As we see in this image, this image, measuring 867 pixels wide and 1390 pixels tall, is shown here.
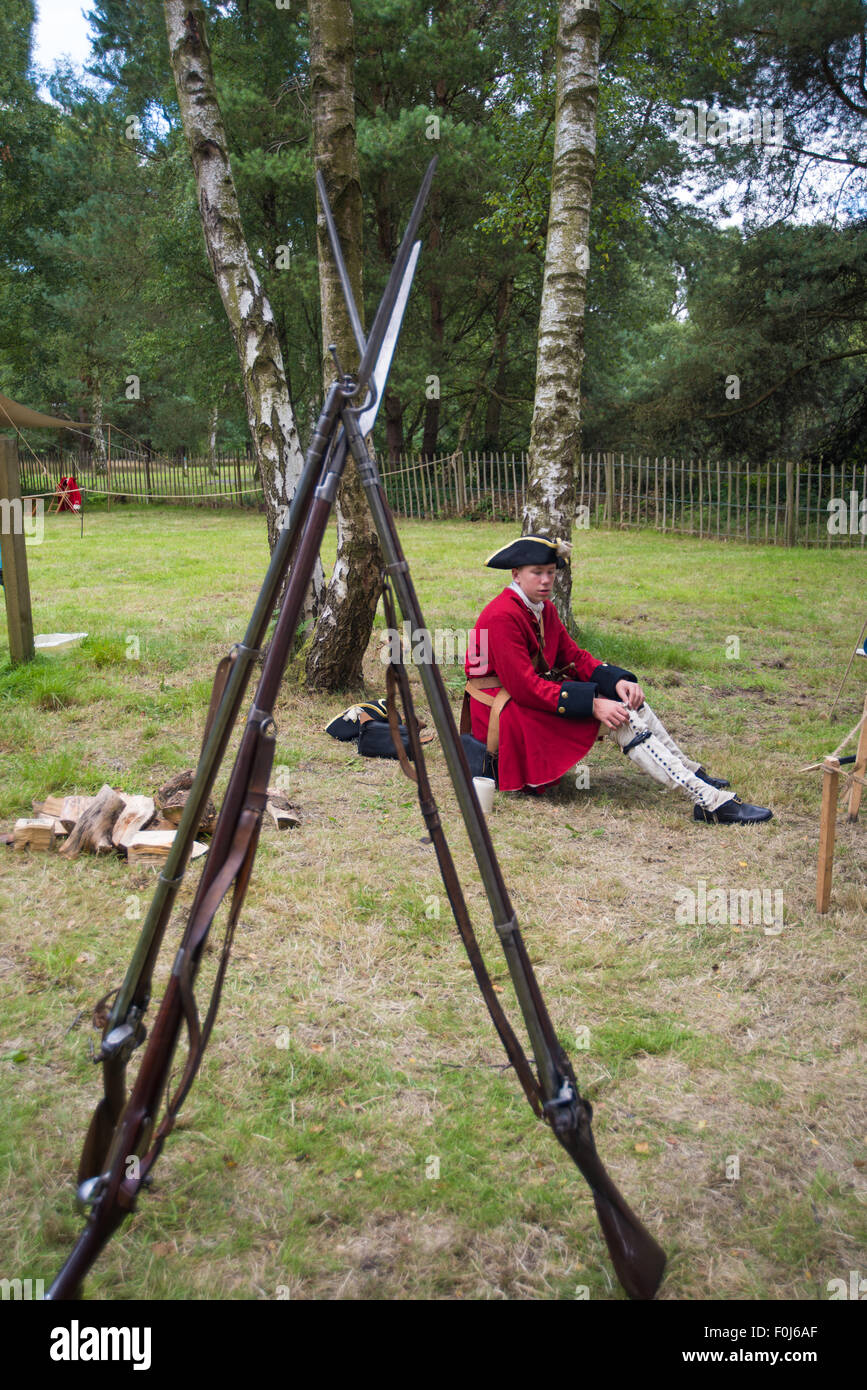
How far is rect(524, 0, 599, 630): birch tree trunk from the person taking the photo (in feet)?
21.3

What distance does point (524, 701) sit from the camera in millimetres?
4688

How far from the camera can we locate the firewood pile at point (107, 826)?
4137 mm

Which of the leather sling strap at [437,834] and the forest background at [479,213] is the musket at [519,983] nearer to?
the leather sling strap at [437,834]

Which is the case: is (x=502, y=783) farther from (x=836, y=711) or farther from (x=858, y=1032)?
(x=836, y=711)

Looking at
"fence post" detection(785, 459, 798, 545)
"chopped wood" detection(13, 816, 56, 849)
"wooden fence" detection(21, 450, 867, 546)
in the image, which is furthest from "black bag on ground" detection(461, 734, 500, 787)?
"fence post" detection(785, 459, 798, 545)

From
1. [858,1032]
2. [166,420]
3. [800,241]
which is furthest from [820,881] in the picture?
[166,420]

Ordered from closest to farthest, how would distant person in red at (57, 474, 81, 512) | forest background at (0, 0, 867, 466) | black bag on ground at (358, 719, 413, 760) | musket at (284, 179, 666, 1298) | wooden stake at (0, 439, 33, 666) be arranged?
1. musket at (284, 179, 666, 1298)
2. black bag on ground at (358, 719, 413, 760)
3. wooden stake at (0, 439, 33, 666)
4. forest background at (0, 0, 867, 466)
5. distant person in red at (57, 474, 81, 512)

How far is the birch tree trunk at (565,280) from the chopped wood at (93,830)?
3.69 metres

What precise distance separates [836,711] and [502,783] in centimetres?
285

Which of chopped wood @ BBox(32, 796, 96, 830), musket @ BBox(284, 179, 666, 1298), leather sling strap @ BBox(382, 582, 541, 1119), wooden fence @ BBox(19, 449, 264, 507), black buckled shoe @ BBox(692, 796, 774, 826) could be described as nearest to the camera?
musket @ BBox(284, 179, 666, 1298)

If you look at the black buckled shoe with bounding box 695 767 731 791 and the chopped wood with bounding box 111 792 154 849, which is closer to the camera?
the chopped wood with bounding box 111 792 154 849

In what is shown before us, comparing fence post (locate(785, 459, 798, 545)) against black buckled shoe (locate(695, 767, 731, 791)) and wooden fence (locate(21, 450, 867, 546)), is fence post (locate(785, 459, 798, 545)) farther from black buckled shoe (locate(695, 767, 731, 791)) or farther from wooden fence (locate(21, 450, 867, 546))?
black buckled shoe (locate(695, 767, 731, 791))

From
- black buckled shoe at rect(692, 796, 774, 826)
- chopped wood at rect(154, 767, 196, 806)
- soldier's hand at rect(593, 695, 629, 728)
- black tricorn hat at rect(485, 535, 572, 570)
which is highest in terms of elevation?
black tricorn hat at rect(485, 535, 572, 570)

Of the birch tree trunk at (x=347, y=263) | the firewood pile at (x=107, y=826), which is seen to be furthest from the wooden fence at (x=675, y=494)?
the firewood pile at (x=107, y=826)
